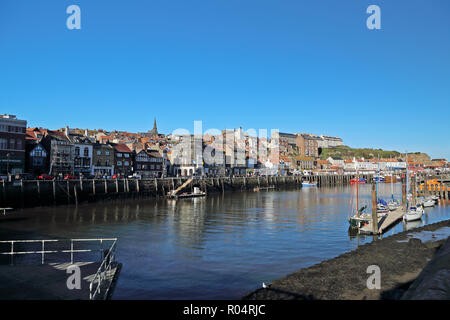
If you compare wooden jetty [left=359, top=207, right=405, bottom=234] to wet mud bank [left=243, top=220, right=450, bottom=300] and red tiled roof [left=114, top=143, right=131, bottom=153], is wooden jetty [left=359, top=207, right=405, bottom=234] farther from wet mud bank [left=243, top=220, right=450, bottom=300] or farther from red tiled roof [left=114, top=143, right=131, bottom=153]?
red tiled roof [left=114, top=143, right=131, bottom=153]

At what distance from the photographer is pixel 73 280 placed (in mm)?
13680

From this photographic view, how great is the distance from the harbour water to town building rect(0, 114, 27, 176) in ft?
61.8

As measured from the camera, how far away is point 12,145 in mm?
60312

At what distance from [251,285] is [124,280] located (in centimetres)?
712

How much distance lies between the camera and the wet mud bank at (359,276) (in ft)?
47.6

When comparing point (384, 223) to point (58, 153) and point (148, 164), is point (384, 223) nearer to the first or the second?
point (58, 153)

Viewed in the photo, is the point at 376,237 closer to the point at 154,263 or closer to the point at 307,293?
the point at 307,293

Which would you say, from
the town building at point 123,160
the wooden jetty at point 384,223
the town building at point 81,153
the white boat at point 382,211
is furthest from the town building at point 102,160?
the wooden jetty at point 384,223

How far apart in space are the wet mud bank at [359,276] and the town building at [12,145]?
193 ft

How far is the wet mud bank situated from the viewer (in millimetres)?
14513

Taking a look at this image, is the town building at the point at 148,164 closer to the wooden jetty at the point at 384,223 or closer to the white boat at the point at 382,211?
the white boat at the point at 382,211

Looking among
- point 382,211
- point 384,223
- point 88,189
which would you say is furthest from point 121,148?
Answer: point 384,223

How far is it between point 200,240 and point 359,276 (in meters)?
15.1
